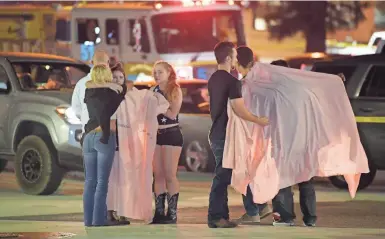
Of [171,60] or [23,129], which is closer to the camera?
[23,129]

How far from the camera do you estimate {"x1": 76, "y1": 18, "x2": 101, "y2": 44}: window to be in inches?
1116

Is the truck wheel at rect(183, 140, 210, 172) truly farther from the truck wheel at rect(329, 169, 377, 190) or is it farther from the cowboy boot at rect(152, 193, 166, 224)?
the cowboy boot at rect(152, 193, 166, 224)

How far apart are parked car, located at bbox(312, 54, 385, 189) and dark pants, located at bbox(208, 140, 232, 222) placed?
4.97 m

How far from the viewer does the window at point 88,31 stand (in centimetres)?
2834

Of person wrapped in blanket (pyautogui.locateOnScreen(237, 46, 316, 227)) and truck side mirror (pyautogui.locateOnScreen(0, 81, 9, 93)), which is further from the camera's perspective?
truck side mirror (pyautogui.locateOnScreen(0, 81, 9, 93))

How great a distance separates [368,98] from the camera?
1728 centimetres

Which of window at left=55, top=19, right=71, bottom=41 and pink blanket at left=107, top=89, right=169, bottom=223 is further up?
window at left=55, top=19, right=71, bottom=41

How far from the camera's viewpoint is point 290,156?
12430mm

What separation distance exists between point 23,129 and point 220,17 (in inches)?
447

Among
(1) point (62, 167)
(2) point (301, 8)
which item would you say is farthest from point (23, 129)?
(2) point (301, 8)

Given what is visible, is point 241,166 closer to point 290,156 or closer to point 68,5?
point 290,156

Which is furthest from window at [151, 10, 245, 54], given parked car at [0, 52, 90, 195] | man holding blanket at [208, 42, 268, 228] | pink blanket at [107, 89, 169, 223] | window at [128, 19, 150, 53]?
man holding blanket at [208, 42, 268, 228]

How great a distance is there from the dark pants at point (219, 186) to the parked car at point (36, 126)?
173 inches

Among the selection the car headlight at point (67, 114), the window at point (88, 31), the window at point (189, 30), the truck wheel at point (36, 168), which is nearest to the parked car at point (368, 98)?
the car headlight at point (67, 114)
